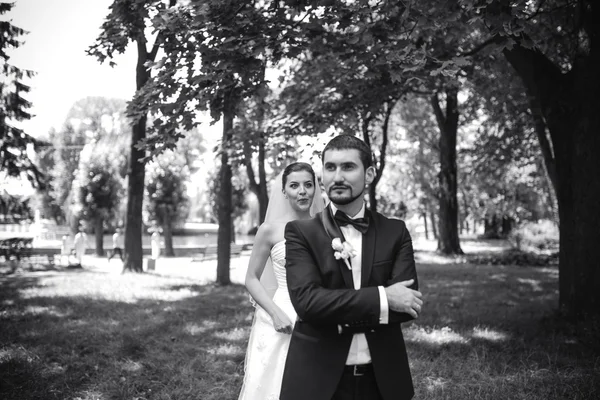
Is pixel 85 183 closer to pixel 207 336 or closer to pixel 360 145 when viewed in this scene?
pixel 207 336

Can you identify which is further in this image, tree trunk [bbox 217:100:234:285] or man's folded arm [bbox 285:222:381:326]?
tree trunk [bbox 217:100:234:285]

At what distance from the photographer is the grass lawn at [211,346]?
17.5ft

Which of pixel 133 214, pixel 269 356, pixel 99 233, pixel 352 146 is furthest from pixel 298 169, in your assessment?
pixel 99 233

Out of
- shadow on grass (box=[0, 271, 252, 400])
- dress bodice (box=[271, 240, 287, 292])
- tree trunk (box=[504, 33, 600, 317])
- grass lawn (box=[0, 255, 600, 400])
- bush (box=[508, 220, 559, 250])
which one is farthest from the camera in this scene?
bush (box=[508, 220, 559, 250])

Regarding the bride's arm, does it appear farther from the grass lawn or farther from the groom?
the grass lawn

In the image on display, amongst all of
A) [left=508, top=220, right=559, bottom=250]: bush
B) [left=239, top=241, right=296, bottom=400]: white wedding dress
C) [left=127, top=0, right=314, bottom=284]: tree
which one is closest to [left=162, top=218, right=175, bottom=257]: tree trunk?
[left=508, top=220, right=559, bottom=250]: bush

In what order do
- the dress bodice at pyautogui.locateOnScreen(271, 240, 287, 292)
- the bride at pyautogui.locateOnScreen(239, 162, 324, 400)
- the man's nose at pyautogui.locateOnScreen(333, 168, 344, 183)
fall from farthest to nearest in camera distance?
the dress bodice at pyautogui.locateOnScreen(271, 240, 287, 292) < the bride at pyautogui.locateOnScreen(239, 162, 324, 400) < the man's nose at pyautogui.locateOnScreen(333, 168, 344, 183)

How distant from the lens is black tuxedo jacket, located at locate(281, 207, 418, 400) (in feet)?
7.27

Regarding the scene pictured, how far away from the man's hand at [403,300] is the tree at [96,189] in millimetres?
32468

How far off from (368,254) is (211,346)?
543cm

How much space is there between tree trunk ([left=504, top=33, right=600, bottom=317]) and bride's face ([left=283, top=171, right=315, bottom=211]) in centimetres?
555

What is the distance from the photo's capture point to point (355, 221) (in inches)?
96.6

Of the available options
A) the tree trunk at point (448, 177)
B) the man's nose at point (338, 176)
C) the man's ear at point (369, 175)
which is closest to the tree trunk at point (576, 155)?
the man's ear at point (369, 175)

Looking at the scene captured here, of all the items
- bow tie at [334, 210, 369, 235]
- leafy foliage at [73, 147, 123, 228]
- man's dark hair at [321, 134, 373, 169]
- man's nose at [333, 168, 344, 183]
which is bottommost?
bow tie at [334, 210, 369, 235]
